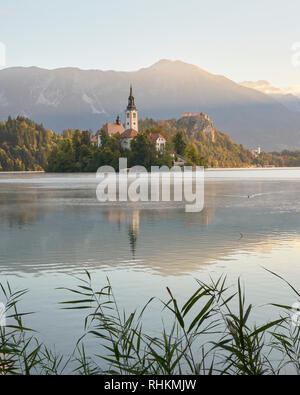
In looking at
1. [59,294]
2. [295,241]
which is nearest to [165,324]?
[59,294]

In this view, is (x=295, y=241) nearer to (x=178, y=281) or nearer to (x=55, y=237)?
(x=178, y=281)

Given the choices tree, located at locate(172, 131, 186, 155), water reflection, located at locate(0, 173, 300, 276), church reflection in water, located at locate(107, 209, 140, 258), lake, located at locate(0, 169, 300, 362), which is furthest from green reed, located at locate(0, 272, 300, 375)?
tree, located at locate(172, 131, 186, 155)

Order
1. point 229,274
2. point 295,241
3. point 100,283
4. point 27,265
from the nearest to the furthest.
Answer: point 100,283 < point 229,274 < point 27,265 < point 295,241

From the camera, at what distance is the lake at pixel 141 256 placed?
34.8 ft

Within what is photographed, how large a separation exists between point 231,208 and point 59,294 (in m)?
24.4

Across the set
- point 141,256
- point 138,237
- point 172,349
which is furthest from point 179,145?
point 172,349

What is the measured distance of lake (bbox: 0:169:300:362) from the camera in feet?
34.8

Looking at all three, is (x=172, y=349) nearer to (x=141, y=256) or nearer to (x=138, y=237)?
(x=141, y=256)

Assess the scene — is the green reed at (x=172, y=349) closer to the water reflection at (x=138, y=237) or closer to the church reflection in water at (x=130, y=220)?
the water reflection at (x=138, y=237)

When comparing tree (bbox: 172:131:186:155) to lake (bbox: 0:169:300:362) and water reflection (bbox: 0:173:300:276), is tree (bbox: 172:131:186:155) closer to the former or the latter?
water reflection (bbox: 0:173:300:276)

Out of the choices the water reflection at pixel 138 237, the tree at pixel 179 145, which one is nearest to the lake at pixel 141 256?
the water reflection at pixel 138 237
